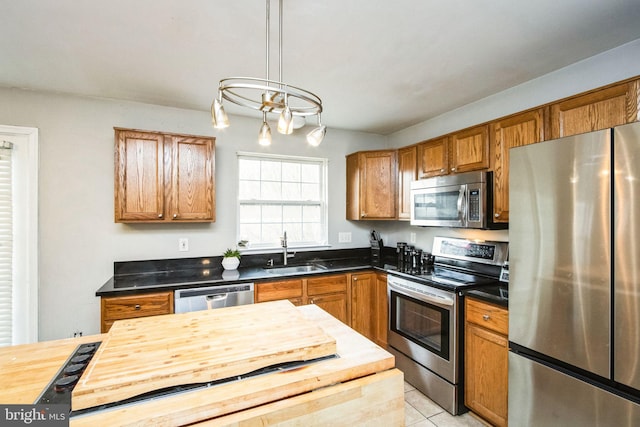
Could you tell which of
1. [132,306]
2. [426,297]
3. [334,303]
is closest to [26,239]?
[132,306]

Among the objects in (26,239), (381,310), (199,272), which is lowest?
(381,310)

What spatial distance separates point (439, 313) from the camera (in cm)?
244

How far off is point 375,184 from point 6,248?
351 cm

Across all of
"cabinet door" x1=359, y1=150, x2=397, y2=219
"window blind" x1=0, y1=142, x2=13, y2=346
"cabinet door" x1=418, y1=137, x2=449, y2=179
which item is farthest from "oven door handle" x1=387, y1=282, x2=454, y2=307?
"window blind" x1=0, y1=142, x2=13, y2=346

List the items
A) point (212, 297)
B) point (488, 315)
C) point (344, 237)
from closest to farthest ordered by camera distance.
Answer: point (488, 315)
point (212, 297)
point (344, 237)

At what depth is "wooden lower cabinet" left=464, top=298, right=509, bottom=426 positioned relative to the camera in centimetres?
201

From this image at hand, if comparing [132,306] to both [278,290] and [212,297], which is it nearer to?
[212,297]

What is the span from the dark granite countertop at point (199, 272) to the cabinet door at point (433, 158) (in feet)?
3.86

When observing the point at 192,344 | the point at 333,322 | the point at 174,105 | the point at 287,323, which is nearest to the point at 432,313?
the point at 333,322

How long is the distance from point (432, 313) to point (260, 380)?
1893 millimetres

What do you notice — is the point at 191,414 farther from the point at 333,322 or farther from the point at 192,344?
the point at 333,322

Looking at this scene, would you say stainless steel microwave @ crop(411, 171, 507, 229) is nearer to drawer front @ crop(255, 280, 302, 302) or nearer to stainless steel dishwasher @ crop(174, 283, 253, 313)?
drawer front @ crop(255, 280, 302, 302)

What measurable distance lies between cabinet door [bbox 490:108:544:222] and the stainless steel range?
0.48 m

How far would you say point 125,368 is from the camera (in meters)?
0.99
